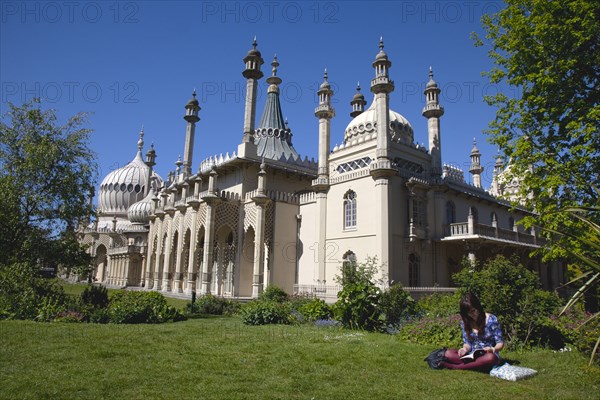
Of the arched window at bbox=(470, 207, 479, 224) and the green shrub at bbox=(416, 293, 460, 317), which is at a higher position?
the arched window at bbox=(470, 207, 479, 224)

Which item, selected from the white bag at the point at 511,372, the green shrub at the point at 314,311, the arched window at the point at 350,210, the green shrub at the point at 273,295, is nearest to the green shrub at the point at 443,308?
the green shrub at the point at 314,311

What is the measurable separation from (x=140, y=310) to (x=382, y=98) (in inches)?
622

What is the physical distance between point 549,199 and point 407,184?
406 inches

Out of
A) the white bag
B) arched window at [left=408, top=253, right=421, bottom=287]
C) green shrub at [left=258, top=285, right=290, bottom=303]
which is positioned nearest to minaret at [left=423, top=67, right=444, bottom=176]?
arched window at [left=408, top=253, right=421, bottom=287]

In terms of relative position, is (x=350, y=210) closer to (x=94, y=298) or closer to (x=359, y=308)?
(x=359, y=308)

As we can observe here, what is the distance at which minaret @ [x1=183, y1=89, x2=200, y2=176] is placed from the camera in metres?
34.8

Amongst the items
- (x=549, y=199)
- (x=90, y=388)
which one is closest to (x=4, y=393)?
(x=90, y=388)

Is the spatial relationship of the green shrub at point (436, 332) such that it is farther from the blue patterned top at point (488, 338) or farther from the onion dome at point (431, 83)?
the onion dome at point (431, 83)

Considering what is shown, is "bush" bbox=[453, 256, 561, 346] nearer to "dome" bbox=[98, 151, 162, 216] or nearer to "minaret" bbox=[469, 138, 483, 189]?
"minaret" bbox=[469, 138, 483, 189]

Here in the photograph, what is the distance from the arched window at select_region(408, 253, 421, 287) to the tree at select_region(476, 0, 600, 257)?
9.64 m

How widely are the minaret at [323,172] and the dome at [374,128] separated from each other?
1426mm

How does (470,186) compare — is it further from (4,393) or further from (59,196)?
(4,393)

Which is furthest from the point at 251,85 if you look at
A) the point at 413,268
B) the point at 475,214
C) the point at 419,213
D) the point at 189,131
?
the point at 475,214

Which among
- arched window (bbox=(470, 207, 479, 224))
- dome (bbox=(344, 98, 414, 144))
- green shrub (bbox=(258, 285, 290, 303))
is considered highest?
dome (bbox=(344, 98, 414, 144))
